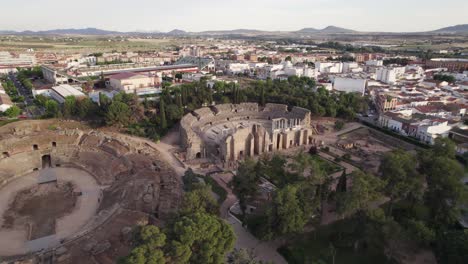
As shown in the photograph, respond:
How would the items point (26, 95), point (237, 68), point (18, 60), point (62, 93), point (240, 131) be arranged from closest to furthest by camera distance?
point (240, 131)
point (62, 93)
point (26, 95)
point (237, 68)
point (18, 60)

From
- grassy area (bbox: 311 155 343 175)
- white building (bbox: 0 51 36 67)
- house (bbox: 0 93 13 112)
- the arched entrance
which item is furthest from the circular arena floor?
white building (bbox: 0 51 36 67)

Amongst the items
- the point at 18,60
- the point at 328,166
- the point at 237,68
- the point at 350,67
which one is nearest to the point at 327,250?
the point at 328,166

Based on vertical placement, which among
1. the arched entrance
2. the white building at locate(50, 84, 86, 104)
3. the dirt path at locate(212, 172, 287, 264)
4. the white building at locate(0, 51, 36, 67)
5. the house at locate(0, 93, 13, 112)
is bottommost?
the dirt path at locate(212, 172, 287, 264)

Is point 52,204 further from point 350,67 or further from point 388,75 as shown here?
point 350,67

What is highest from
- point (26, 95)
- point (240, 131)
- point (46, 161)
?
point (240, 131)

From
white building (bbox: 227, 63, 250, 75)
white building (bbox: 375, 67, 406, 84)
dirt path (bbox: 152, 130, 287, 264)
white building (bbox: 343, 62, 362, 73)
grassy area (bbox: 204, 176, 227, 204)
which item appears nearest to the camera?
dirt path (bbox: 152, 130, 287, 264)

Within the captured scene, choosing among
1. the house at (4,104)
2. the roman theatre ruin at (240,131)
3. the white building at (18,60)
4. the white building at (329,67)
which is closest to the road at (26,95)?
the house at (4,104)

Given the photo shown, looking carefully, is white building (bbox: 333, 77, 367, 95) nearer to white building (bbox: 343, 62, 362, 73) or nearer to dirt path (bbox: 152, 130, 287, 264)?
white building (bbox: 343, 62, 362, 73)
